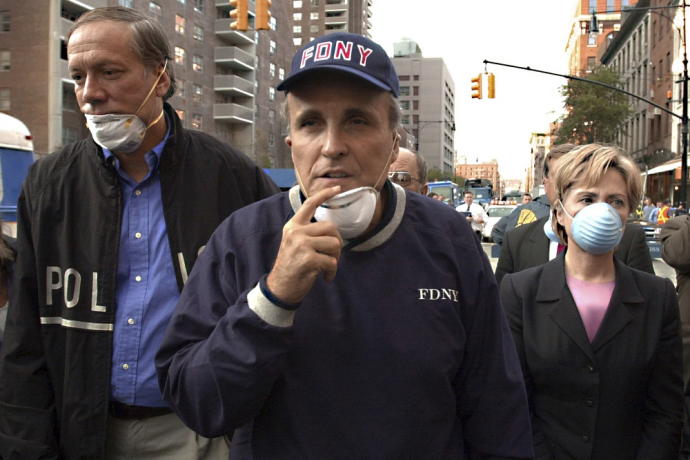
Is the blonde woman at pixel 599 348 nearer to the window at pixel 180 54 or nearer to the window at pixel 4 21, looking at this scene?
the window at pixel 4 21

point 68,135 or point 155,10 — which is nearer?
point 68,135

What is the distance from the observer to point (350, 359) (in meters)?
1.64

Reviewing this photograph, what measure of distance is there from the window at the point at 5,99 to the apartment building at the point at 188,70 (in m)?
0.06

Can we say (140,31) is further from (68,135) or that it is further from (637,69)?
(637,69)

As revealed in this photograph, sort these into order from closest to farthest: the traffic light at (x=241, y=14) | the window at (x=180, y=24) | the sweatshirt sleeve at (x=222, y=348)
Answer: the sweatshirt sleeve at (x=222, y=348)
the traffic light at (x=241, y=14)
the window at (x=180, y=24)

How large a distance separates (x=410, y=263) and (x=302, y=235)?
42cm

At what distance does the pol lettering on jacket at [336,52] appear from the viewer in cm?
170

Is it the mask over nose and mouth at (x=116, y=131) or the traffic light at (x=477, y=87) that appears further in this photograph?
the traffic light at (x=477, y=87)

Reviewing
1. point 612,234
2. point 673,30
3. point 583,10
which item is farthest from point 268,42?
point 612,234

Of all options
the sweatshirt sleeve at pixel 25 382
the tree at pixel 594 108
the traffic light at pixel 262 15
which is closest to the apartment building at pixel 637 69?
the tree at pixel 594 108

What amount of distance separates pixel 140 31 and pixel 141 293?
110 centimetres

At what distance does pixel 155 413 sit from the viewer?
94.6 inches

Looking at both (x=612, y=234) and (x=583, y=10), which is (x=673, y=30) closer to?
(x=612, y=234)

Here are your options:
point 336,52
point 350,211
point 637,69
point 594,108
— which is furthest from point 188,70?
point 350,211
